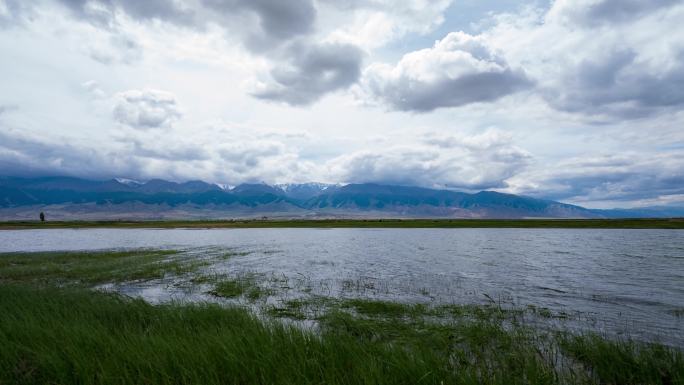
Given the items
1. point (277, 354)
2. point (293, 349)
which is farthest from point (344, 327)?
point (277, 354)

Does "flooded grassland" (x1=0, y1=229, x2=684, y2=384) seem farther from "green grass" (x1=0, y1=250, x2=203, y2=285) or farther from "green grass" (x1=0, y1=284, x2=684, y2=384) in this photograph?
"green grass" (x1=0, y1=250, x2=203, y2=285)

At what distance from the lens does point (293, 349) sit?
433 inches

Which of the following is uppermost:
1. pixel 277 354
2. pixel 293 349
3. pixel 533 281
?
pixel 277 354

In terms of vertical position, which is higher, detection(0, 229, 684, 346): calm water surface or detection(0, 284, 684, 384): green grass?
detection(0, 284, 684, 384): green grass

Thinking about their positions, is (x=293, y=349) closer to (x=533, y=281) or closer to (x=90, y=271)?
(x=533, y=281)

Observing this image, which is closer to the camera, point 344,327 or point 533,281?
point 344,327

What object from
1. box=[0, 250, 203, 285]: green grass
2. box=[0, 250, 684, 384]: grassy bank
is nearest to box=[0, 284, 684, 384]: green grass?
box=[0, 250, 684, 384]: grassy bank

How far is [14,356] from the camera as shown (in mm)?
10172

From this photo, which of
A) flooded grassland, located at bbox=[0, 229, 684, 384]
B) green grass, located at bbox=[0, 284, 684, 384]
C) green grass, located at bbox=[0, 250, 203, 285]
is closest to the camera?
green grass, located at bbox=[0, 284, 684, 384]

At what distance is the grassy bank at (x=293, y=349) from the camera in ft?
30.3

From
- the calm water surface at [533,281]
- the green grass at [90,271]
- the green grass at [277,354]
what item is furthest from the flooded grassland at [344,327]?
the green grass at [90,271]

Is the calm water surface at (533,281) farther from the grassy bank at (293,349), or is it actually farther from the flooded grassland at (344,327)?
the grassy bank at (293,349)

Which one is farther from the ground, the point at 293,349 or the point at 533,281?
the point at 293,349

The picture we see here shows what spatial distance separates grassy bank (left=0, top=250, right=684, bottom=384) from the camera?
925cm
